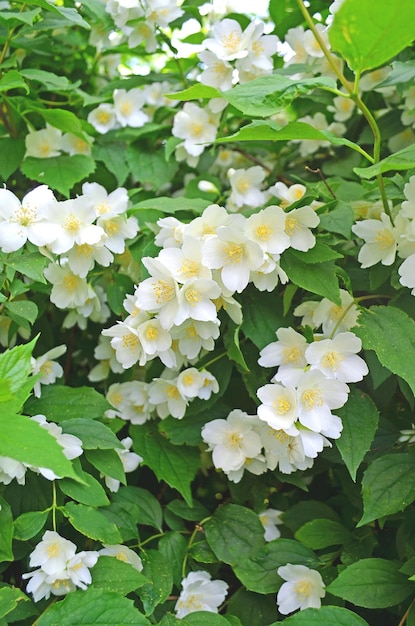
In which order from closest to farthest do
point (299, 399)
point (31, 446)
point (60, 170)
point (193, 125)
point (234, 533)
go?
point (31, 446)
point (299, 399)
point (234, 533)
point (60, 170)
point (193, 125)

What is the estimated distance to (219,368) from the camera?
155 centimetres

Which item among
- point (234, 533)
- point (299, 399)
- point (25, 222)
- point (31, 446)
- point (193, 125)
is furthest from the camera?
point (193, 125)

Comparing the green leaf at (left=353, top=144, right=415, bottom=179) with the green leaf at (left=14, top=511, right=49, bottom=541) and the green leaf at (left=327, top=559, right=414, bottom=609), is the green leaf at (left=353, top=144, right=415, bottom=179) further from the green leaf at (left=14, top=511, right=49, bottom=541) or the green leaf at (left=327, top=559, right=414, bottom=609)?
the green leaf at (left=14, top=511, right=49, bottom=541)

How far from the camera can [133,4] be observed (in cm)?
182

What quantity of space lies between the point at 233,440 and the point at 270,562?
0.88 ft

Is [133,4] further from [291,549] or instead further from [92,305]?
[291,549]

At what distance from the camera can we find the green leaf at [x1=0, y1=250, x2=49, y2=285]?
1308mm

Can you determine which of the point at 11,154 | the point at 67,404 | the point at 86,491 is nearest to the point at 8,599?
the point at 86,491

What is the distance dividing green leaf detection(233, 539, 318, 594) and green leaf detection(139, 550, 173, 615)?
0.48 ft

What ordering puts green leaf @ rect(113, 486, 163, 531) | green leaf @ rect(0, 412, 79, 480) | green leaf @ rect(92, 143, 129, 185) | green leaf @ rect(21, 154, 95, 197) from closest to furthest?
green leaf @ rect(0, 412, 79, 480), green leaf @ rect(113, 486, 163, 531), green leaf @ rect(21, 154, 95, 197), green leaf @ rect(92, 143, 129, 185)

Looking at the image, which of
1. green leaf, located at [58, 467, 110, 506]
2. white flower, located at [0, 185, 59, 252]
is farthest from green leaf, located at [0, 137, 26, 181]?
green leaf, located at [58, 467, 110, 506]

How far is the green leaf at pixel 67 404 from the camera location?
143cm

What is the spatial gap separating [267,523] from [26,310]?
74 cm

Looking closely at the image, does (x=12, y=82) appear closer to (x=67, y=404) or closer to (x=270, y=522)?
(x=67, y=404)
